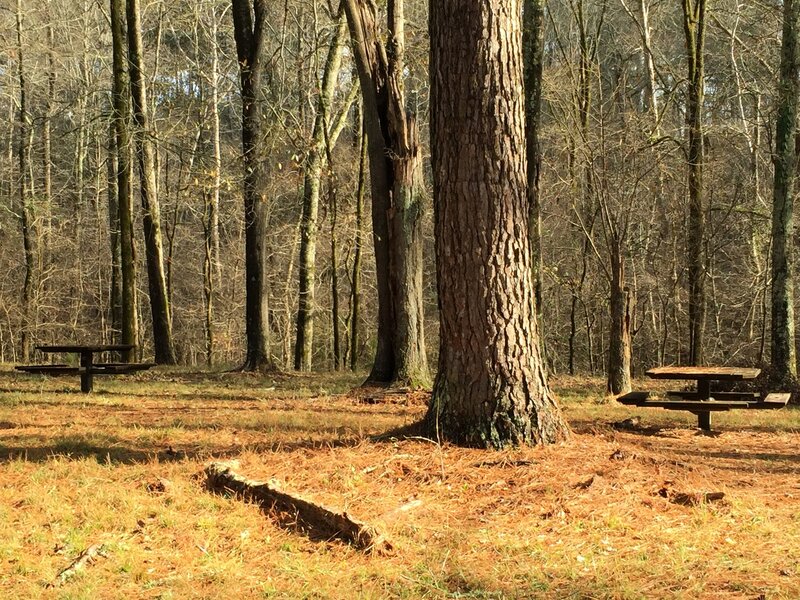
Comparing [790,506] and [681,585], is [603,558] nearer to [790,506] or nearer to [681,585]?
[681,585]

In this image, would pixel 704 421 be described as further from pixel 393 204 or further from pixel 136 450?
pixel 136 450

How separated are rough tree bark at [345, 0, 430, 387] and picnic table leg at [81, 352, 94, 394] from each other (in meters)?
3.91

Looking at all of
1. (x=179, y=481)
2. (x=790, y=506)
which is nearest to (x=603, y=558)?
(x=790, y=506)

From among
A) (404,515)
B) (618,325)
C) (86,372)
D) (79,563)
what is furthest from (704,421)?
(86,372)

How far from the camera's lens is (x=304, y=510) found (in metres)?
5.51

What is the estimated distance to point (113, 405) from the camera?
10.7m

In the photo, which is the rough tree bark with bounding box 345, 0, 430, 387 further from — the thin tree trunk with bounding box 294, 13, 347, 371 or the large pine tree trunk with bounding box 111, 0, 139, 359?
the thin tree trunk with bounding box 294, 13, 347, 371

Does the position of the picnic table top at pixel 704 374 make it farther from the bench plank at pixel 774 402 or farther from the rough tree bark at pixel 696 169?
the rough tree bark at pixel 696 169

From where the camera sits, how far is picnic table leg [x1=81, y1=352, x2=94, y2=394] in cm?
1179

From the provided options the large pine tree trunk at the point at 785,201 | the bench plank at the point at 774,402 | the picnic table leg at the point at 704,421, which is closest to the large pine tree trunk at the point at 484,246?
the bench plank at the point at 774,402

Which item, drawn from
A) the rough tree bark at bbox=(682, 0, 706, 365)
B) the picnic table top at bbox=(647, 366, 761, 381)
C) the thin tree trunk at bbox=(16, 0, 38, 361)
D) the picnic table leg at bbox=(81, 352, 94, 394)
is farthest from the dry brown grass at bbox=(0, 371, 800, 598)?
the thin tree trunk at bbox=(16, 0, 38, 361)

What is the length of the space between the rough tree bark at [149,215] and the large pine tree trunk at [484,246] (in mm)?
10671

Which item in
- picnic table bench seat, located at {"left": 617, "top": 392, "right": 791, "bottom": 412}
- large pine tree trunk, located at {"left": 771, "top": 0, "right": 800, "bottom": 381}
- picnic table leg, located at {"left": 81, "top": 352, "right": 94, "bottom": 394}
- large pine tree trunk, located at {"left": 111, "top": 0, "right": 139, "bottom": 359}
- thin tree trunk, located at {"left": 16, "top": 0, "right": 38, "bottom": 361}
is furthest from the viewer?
thin tree trunk, located at {"left": 16, "top": 0, "right": 38, "bottom": 361}

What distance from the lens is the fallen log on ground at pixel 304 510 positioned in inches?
198
